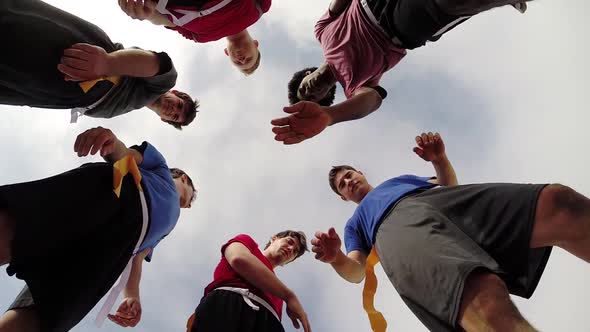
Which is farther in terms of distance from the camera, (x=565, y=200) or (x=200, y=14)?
(x=200, y=14)

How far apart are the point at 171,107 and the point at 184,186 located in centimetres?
66

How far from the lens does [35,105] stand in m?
2.50

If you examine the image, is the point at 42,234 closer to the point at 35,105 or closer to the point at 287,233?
the point at 35,105

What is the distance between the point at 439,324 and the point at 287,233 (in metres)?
2.14

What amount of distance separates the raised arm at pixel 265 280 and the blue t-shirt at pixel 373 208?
68 centimetres

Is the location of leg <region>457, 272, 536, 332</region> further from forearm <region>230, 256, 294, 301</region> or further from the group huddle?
forearm <region>230, 256, 294, 301</region>

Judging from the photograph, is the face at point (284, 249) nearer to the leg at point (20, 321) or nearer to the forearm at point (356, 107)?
the forearm at point (356, 107)

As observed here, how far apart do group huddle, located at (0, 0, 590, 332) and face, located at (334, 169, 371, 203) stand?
58 cm

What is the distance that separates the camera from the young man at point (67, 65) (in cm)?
206

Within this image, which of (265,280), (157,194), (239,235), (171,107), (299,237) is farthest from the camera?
(299,237)

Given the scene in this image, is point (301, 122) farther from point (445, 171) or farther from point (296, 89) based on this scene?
point (296, 89)

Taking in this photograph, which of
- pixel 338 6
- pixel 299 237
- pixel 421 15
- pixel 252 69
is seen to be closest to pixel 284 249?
pixel 299 237

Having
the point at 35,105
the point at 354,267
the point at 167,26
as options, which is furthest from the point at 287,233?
the point at 35,105

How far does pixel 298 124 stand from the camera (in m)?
2.30
